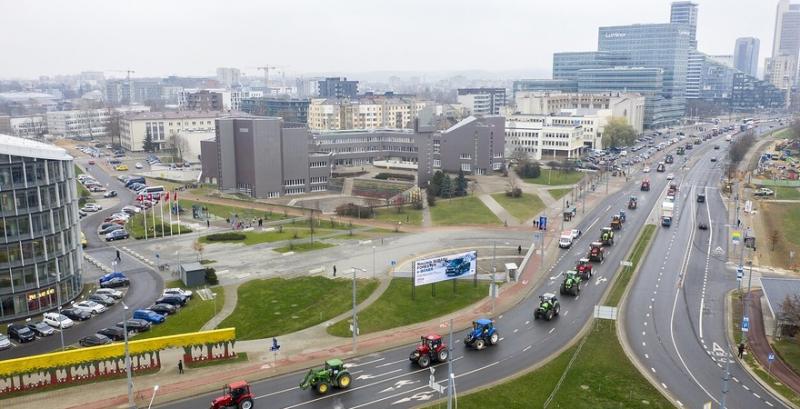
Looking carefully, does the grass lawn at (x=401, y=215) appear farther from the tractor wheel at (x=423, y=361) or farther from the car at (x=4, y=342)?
the car at (x=4, y=342)

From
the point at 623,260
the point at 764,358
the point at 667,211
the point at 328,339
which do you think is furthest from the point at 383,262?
the point at 667,211

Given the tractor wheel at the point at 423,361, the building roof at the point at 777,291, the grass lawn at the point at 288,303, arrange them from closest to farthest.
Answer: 1. the tractor wheel at the point at 423,361
2. the building roof at the point at 777,291
3. the grass lawn at the point at 288,303

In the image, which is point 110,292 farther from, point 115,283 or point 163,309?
point 163,309

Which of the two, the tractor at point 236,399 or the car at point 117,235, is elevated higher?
the tractor at point 236,399

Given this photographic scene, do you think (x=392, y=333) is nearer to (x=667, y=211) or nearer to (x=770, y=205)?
(x=667, y=211)

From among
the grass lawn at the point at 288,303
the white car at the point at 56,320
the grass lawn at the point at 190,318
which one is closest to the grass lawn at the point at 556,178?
the grass lawn at the point at 288,303

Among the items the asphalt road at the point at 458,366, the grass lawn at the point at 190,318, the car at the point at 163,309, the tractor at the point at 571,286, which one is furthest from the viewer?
the tractor at the point at 571,286

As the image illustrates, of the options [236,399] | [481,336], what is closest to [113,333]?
[236,399]
